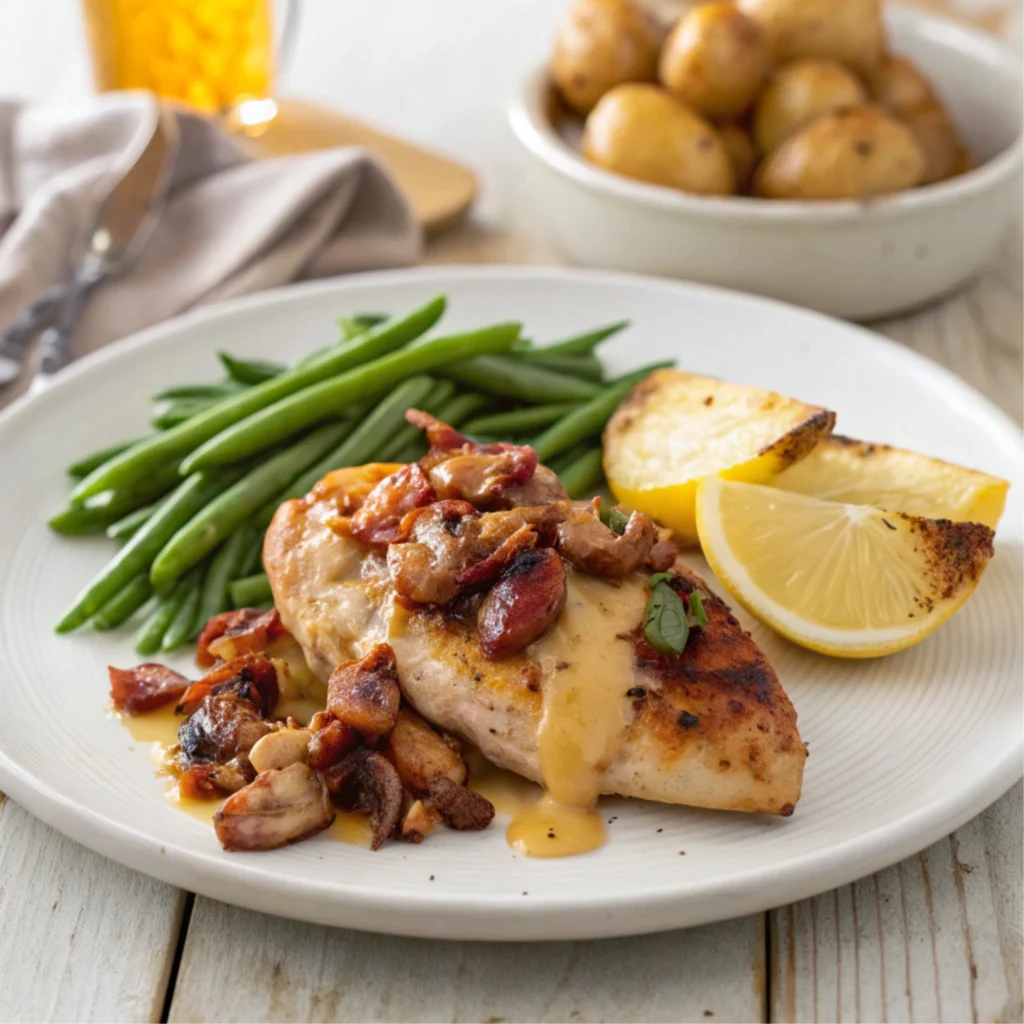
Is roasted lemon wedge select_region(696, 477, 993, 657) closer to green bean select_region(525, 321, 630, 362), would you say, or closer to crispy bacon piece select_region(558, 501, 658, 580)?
crispy bacon piece select_region(558, 501, 658, 580)

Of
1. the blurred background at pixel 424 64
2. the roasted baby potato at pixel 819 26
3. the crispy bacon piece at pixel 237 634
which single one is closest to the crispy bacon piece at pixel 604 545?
the crispy bacon piece at pixel 237 634

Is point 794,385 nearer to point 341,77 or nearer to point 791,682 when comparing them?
point 791,682

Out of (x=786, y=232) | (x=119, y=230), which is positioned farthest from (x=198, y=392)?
(x=786, y=232)

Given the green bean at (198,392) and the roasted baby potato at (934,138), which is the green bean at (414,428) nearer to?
the green bean at (198,392)

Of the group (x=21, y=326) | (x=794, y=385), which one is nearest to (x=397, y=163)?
(x=21, y=326)

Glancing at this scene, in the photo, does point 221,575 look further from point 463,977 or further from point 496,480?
point 463,977
